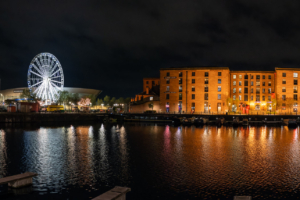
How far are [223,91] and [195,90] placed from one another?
9969 millimetres

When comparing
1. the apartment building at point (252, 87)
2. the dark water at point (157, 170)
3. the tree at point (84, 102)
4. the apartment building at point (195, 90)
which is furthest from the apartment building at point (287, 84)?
the tree at point (84, 102)

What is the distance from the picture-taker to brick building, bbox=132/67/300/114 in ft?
295

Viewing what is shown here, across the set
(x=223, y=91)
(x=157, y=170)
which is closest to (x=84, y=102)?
(x=223, y=91)

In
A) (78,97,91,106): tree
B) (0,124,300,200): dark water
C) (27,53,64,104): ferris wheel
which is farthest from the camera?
(78,97,91,106): tree

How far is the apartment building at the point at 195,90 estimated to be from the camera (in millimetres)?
89625

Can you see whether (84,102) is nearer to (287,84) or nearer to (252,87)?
(252,87)

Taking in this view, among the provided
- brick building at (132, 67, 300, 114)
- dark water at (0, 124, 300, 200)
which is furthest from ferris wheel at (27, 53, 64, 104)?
dark water at (0, 124, 300, 200)

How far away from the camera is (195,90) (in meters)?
90.4

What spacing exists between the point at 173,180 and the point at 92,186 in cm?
535

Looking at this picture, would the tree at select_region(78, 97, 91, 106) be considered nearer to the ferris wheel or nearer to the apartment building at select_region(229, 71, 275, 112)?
the ferris wheel

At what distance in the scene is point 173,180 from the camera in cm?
1686

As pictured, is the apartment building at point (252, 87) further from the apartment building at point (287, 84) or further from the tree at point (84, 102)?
the tree at point (84, 102)

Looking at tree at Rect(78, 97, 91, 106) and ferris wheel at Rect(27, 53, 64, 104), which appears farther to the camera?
tree at Rect(78, 97, 91, 106)

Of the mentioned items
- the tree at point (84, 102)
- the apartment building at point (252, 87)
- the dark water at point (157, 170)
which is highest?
the apartment building at point (252, 87)
